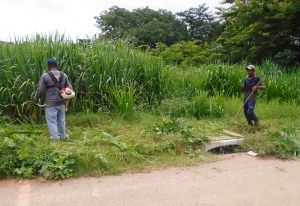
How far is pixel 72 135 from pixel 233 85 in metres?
5.68

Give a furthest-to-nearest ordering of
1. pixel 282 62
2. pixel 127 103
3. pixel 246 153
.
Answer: pixel 282 62
pixel 127 103
pixel 246 153

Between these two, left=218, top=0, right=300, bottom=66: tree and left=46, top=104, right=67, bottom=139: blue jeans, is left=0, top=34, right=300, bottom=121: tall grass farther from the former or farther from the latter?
left=218, top=0, right=300, bottom=66: tree

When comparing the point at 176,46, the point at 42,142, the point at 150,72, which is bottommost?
the point at 42,142

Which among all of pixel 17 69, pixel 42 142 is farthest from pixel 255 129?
pixel 17 69

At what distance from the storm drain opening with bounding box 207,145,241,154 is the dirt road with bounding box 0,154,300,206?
767 mm

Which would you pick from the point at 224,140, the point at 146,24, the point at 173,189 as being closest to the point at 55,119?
the point at 173,189

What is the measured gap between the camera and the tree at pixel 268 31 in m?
11.6

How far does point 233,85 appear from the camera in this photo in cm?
863

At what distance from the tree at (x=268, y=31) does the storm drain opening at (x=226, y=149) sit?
8420mm

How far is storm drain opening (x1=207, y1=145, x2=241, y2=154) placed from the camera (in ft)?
15.7

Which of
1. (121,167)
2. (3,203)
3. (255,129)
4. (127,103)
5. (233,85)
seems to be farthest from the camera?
(233,85)

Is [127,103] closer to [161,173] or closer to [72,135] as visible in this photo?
[72,135]

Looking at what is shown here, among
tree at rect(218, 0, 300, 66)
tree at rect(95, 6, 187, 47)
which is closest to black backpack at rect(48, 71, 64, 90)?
tree at rect(218, 0, 300, 66)

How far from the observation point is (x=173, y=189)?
11.0 feet
